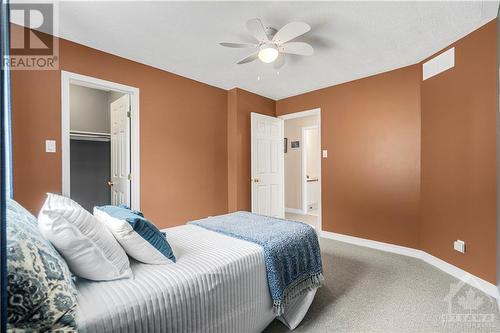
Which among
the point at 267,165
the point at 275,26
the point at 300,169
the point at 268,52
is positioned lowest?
the point at 300,169

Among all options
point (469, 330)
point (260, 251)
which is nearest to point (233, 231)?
point (260, 251)

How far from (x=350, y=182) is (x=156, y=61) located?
3.30 m

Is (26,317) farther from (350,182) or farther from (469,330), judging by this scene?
(350,182)

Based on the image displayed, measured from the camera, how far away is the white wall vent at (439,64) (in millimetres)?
2666

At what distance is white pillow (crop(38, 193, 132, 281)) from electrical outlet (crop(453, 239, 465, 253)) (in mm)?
3135

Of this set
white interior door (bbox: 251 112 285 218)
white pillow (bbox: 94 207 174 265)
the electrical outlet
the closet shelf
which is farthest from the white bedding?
the closet shelf

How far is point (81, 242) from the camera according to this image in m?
1.10

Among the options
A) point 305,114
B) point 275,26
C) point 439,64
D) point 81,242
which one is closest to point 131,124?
point 275,26

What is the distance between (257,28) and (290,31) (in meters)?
0.29

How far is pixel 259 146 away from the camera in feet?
14.4

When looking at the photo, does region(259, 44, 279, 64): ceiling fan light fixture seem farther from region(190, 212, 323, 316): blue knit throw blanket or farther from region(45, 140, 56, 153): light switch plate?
region(45, 140, 56, 153): light switch plate

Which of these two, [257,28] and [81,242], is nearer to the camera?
[81,242]

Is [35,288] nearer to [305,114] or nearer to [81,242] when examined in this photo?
[81,242]

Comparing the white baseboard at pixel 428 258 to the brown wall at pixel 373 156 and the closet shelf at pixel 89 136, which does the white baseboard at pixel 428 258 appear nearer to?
the brown wall at pixel 373 156
